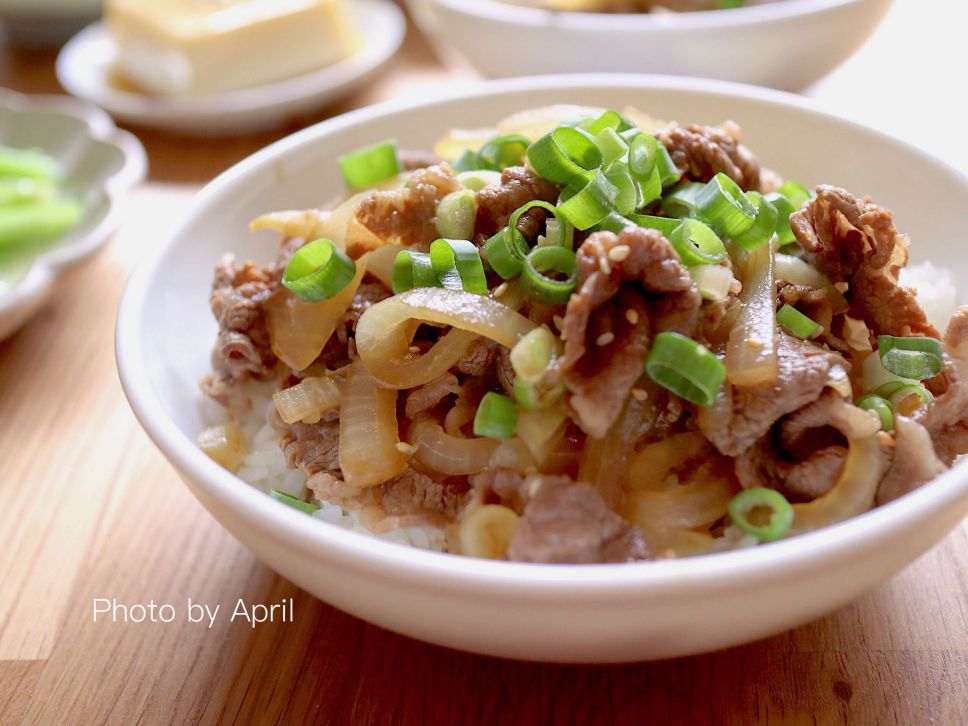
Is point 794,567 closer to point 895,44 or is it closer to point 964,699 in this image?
point 964,699

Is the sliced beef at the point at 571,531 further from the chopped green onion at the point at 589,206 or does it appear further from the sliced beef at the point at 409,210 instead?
the sliced beef at the point at 409,210

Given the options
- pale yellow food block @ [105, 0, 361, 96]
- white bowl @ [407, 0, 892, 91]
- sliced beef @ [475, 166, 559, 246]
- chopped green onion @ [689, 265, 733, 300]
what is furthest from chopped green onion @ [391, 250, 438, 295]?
pale yellow food block @ [105, 0, 361, 96]

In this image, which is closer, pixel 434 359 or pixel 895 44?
pixel 434 359

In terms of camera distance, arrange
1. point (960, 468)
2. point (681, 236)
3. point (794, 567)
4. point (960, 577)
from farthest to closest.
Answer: point (960, 577)
point (681, 236)
point (960, 468)
point (794, 567)

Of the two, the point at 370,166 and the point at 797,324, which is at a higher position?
the point at 797,324

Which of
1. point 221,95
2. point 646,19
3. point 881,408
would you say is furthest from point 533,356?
point 221,95

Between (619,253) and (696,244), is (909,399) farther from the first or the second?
(619,253)

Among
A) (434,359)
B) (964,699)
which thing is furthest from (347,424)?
(964,699)

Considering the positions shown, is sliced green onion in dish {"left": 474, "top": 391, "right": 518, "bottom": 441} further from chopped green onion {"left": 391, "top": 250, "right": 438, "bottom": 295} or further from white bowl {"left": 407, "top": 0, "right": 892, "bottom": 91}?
white bowl {"left": 407, "top": 0, "right": 892, "bottom": 91}
